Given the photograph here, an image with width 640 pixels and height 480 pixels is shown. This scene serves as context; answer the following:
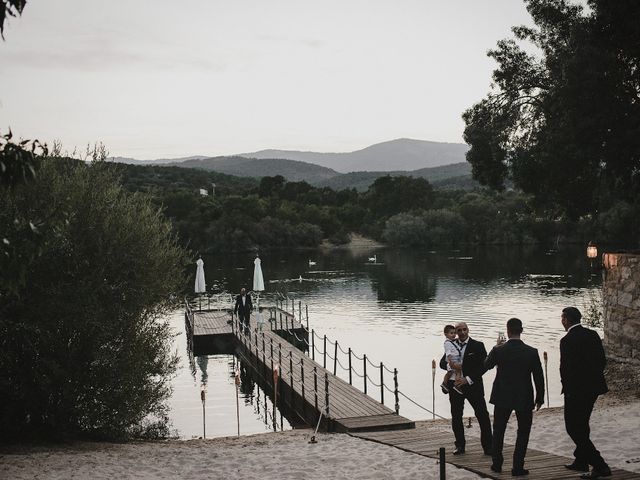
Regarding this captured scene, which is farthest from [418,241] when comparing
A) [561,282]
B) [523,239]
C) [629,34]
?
[629,34]

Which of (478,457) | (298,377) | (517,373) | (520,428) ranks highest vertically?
(517,373)

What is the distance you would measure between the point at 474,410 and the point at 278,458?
3932mm

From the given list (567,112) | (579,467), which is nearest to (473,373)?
(579,467)

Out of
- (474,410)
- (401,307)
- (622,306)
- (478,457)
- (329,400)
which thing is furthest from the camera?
(401,307)

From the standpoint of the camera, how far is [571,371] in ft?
28.3

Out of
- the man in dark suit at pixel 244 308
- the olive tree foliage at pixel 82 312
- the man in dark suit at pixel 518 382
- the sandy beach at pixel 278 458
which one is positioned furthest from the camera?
the man in dark suit at pixel 244 308

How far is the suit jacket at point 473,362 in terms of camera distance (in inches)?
388

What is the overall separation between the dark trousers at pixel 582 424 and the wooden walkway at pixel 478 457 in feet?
1.00

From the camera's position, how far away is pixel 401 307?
49.0m

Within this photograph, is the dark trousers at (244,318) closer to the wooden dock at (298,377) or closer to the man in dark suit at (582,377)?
the wooden dock at (298,377)

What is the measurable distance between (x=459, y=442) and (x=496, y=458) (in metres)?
1.21

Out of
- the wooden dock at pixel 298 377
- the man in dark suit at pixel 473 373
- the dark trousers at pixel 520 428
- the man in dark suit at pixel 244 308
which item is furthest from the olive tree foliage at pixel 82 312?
the man in dark suit at pixel 244 308

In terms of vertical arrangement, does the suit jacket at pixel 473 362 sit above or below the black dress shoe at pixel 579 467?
above

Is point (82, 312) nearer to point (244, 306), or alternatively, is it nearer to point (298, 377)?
point (298, 377)
